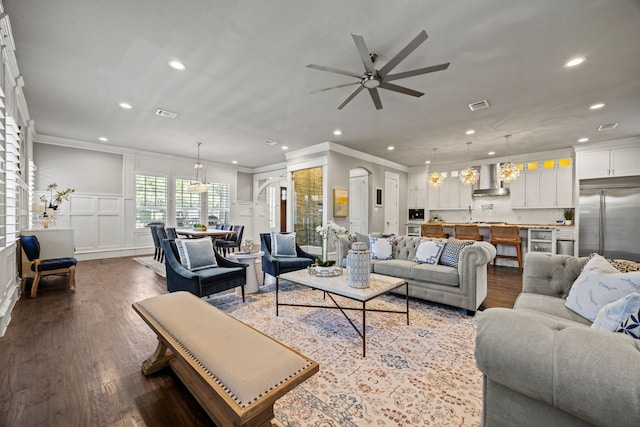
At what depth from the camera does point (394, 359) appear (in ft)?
7.02

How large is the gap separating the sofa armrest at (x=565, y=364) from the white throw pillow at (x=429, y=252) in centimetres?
252

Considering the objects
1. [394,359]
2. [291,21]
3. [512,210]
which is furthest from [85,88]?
[512,210]

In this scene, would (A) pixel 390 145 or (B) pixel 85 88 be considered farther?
(A) pixel 390 145

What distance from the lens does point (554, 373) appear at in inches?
36.4

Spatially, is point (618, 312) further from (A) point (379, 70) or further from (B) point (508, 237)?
(B) point (508, 237)

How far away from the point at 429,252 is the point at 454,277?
0.57 metres

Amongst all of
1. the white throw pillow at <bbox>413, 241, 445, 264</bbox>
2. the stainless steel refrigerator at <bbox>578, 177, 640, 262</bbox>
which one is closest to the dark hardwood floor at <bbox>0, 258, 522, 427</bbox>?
the white throw pillow at <bbox>413, 241, 445, 264</bbox>

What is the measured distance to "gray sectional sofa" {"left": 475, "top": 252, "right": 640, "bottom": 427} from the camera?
32.5 inches

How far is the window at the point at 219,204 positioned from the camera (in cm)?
847

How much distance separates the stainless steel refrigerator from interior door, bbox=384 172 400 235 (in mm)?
4112

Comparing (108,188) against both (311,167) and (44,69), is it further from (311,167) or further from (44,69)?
(311,167)

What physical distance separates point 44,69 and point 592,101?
7067mm

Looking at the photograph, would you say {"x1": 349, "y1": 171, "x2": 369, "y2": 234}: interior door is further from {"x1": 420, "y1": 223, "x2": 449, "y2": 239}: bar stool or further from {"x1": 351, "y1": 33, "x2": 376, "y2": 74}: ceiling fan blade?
{"x1": 351, "y1": 33, "x2": 376, "y2": 74}: ceiling fan blade

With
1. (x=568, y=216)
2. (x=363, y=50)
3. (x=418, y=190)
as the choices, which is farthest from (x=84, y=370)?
(x=568, y=216)
